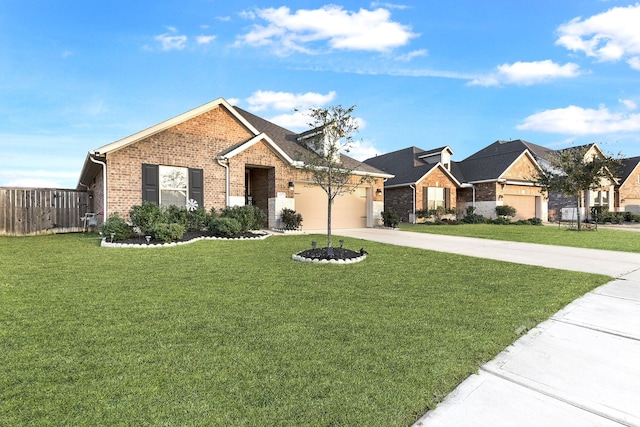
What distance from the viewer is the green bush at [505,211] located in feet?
82.3

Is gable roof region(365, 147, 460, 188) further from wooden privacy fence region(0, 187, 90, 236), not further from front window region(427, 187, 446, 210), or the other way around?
wooden privacy fence region(0, 187, 90, 236)

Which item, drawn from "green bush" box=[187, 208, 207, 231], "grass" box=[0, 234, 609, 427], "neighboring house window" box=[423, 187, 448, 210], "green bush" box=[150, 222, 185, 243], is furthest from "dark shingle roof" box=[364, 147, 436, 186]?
"grass" box=[0, 234, 609, 427]

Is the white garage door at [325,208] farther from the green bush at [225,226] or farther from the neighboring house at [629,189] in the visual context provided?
the neighboring house at [629,189]

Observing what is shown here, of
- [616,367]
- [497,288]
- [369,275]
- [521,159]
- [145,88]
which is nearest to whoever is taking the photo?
[616,367]

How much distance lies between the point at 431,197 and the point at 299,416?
2467cm

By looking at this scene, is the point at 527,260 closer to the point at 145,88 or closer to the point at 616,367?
the point at 616,367

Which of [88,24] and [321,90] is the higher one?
[88,24]

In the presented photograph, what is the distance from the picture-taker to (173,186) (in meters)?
13.6

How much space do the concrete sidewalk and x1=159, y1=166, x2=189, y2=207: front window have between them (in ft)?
43.1

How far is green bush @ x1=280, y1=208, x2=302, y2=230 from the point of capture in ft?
50.7

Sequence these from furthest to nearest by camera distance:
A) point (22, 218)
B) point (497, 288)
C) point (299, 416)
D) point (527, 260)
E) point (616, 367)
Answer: point (22, 218) < point (527, 260) < point (497, 288) < point (616, 367) < point (299, 416)

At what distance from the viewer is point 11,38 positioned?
10.5 metres

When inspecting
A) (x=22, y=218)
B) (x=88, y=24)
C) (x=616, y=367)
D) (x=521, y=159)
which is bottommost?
(x=616, y=367)

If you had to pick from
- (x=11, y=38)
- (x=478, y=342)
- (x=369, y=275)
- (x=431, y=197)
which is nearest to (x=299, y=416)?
(x=478, y=342)
